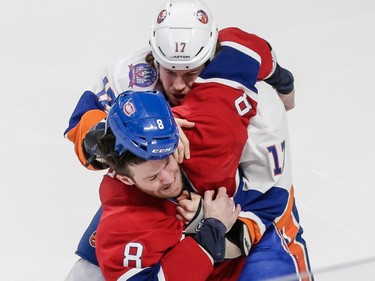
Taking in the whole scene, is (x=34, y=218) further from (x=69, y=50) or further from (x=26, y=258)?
(x=69, y=50)

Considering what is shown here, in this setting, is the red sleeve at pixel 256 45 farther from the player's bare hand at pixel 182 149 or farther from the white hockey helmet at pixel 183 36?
the player's bare hand at pixel 182 149

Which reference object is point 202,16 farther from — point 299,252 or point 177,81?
point 299,252

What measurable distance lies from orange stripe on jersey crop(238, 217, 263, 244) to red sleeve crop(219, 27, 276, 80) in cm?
39

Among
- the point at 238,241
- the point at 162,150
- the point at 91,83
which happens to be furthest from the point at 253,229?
the point at 91,83

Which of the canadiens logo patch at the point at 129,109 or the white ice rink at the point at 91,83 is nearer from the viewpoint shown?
the canadiens logo patch at the point at 129,109

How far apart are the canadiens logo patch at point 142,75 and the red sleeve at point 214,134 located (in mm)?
196

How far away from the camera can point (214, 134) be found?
7.91ft

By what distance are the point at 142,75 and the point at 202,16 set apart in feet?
0.70

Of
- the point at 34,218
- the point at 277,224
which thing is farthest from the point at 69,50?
the point at 277,224

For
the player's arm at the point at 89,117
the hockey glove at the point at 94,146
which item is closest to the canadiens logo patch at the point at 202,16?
the player's arm at the point at 89,117

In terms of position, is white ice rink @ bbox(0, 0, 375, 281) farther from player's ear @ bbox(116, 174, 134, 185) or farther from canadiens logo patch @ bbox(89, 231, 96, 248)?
player's ear @ bbox(116, 174, 134, 185)

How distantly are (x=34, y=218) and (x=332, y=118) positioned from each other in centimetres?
105

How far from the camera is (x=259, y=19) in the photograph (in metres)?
3.89

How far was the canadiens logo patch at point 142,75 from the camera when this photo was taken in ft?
8.78
